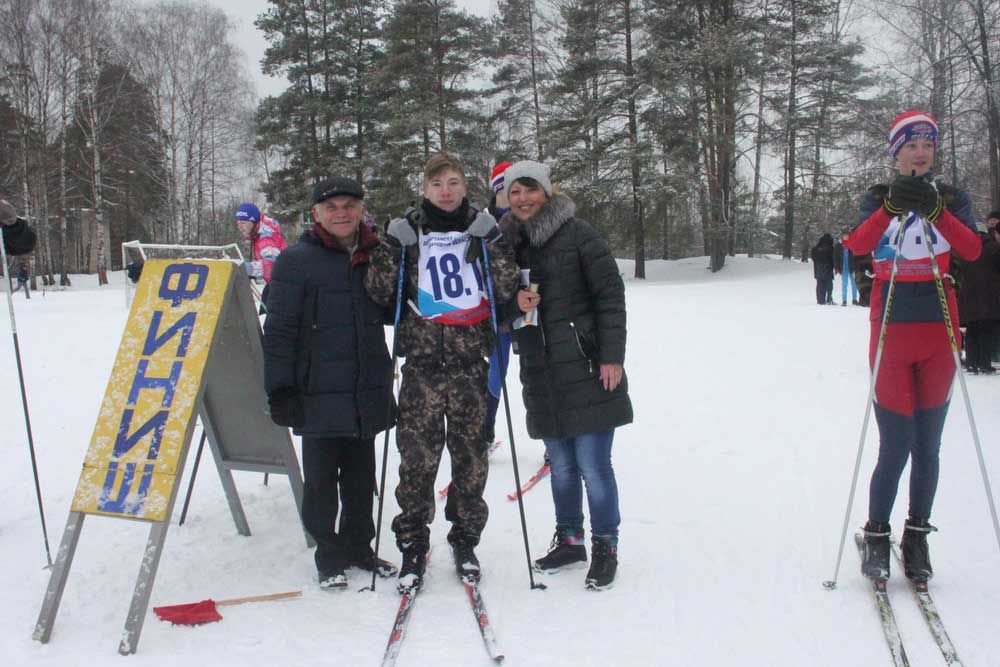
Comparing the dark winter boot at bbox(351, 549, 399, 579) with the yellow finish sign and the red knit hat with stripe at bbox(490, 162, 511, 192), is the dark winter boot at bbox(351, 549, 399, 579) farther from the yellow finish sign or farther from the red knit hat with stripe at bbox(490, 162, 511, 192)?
the red knit hat with stripe at bbox(490, 162, 511, 192)

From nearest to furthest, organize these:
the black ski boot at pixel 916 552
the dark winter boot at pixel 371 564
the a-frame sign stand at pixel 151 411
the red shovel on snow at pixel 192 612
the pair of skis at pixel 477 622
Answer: the pair of skis at pixel 477 622 → the a-frame sign stand at pixel 151 411 → the red shovel on snow at pixel 192 612 → the black ski boot at pixel 916 552 → the dark winter boot at pixel 371 564

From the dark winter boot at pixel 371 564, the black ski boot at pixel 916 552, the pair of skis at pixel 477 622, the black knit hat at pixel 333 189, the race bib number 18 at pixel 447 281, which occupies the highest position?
the black knit hat at pixel 333 189

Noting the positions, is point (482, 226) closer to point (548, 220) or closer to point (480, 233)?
point (480, 233)

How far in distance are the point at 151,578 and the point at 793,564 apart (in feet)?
9.22

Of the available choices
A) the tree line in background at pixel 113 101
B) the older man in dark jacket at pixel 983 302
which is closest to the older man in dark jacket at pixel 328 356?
the older man in dark jacket at pixel 983 302

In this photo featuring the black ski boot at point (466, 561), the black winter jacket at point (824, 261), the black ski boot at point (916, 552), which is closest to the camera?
the black ski boot at point (916, 552)

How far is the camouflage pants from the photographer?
10.4 ft

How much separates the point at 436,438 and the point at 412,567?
0.60m

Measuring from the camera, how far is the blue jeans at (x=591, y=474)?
3.19m

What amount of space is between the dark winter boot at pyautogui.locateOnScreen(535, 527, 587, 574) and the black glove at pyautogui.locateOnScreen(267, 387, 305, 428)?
1360 mm

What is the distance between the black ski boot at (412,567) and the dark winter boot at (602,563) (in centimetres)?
76

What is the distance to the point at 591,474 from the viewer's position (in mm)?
3211

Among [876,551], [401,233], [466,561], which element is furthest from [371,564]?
[876,551]

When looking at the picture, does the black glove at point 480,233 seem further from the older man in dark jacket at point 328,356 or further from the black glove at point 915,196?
the black glove at point 915,196
